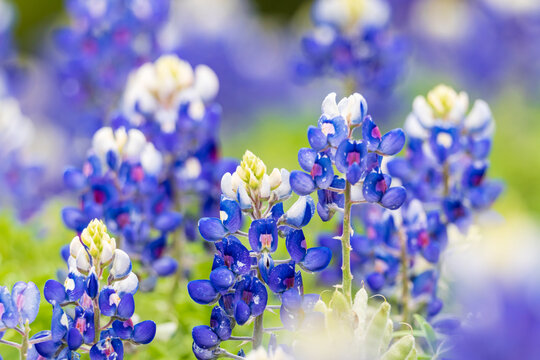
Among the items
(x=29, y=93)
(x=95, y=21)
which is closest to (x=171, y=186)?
(x=95, y=21)

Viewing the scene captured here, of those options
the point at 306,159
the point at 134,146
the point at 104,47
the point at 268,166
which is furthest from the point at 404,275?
the point at 268,166

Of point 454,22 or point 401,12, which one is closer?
point 454,22

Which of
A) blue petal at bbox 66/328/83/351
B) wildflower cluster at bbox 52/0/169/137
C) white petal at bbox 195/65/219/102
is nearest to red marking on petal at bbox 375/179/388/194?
blue petal at bbox 66/328/83/351

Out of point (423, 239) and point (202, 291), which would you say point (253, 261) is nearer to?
point (202, 291)

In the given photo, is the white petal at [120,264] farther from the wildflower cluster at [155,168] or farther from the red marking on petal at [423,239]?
the red marking on petal at [423,239]

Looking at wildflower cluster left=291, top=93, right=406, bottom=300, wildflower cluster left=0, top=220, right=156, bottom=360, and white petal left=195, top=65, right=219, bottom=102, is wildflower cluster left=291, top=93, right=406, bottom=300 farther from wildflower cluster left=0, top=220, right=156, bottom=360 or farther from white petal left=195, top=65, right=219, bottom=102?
white petal left=195, top=65, right=219, bottom=102

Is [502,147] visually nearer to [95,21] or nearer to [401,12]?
[95,21]

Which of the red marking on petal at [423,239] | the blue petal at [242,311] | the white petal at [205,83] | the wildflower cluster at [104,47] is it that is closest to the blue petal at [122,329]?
the blue petal at [242,311]
